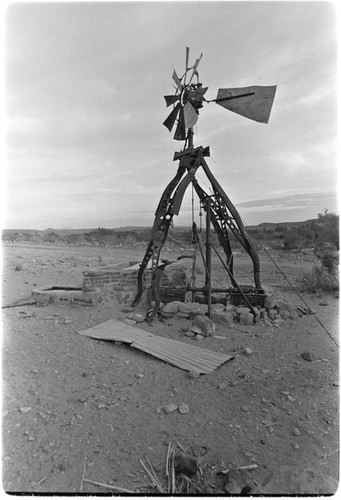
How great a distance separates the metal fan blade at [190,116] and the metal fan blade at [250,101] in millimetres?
533

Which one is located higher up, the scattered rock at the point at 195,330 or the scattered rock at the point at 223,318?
the scattered rock at the point at 223,318

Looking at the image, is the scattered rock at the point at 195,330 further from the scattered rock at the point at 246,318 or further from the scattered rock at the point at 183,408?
the scattered rock at the point at 183,408

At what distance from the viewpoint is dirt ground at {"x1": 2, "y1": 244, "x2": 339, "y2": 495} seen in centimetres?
260

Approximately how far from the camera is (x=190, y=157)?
623cm

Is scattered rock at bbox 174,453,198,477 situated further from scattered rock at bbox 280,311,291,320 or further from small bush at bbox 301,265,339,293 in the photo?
small bush at bbox 301,265,339,293

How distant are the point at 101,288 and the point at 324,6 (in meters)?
6.19

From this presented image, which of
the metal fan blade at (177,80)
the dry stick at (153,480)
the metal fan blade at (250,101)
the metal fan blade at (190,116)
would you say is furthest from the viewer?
the metal fan blade at (177,80)

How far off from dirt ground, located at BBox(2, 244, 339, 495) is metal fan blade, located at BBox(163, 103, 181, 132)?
13.8 ft

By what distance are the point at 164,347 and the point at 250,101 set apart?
4.76 meters

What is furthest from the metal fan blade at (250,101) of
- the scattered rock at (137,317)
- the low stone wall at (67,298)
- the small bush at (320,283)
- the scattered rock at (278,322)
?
the small bush at (320,283)

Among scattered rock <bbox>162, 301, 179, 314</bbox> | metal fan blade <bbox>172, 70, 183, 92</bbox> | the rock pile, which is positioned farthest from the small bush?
metal fan blade <bbox>172, 70, 183, 92</bbox>

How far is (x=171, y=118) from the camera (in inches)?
251

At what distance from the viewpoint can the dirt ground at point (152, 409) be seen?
2600 mm

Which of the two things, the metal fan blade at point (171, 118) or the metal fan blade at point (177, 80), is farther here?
the metal fan blade at point (171, 118)
